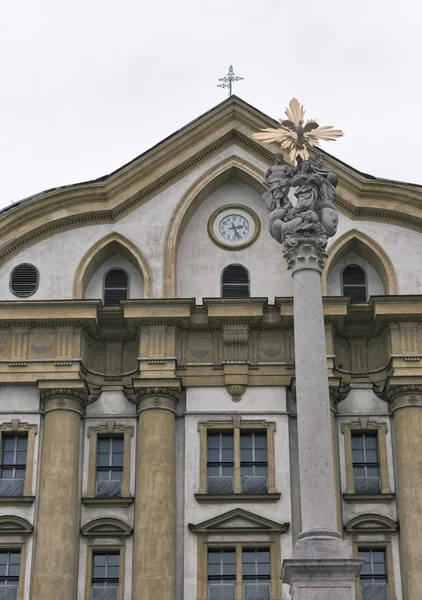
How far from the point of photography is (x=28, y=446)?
36.0 metres

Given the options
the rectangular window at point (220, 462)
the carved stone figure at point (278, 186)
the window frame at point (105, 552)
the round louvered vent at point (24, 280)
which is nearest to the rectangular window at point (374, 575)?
the rectangular window at point (220, 462)

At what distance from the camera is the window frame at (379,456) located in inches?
1389

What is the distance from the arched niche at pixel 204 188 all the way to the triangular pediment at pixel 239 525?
7.35 m

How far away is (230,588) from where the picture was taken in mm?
34344

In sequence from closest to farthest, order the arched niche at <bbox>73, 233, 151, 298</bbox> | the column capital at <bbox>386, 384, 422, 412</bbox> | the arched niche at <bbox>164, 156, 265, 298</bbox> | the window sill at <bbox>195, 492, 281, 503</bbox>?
the window sill at <bbox>195, 492, 281, 503</bbox>, the column capital at <bbox>386, 384, 422, 412</bbox>, the arched niche at <bbox>73, 233, 151, 298</bbox>, the arched niche at <bbox>164, 156, 265, 298</bbox>

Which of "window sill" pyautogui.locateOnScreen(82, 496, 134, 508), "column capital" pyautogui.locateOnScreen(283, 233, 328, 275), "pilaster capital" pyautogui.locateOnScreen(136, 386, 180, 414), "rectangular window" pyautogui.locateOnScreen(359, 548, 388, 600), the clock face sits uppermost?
the clock face

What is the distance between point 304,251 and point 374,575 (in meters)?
9.75

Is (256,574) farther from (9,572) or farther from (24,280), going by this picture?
(24,280)

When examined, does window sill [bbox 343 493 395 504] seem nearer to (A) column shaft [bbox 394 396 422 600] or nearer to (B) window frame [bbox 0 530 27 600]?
(A) column shaft [bbox 394 396 422 600]

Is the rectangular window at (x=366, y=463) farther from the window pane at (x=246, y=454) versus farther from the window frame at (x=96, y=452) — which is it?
the window frame at (x=96, y=452)

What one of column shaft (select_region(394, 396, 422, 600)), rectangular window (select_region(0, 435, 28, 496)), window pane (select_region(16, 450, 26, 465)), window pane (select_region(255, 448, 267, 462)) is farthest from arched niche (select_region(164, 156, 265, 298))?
column shaft (select_region(394, 396, 422, 600))

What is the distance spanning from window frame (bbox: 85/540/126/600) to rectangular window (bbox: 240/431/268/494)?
12.0 feet

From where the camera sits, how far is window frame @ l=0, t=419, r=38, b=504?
3512cm

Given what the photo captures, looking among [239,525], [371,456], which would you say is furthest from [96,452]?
[371,456]
